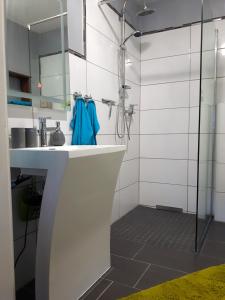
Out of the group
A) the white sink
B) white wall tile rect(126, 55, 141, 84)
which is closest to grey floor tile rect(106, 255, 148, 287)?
the white sink

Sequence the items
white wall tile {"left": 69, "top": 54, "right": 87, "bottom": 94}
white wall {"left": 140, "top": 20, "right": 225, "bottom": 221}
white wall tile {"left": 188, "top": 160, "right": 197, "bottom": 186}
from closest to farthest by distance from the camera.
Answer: white wall tile {"left": 69, "top": 54, "right": 87, "bottom": 94}
white wall {"left": 140, "top": 20, "right": 225, "bottom": 221}
white wall tile {"left": 188, "top": 160, "right": 197, "bottom": 186}

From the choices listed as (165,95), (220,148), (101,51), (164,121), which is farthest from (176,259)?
(101,51)

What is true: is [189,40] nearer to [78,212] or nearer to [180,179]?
[180,179]

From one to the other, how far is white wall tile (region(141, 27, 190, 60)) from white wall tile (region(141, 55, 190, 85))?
2.8 inches

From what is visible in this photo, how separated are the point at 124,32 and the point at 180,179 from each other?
1.89m

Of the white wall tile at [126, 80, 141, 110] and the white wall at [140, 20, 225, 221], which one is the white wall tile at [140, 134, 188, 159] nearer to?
the white wall at [140, 20, 225, 221]

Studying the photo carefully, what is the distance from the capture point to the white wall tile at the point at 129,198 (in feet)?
9.31

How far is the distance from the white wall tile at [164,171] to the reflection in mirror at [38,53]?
5.38 ft

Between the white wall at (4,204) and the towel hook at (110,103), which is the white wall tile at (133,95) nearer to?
the towel hook at (110,103)

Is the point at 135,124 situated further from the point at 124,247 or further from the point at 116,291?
the point at 116,291

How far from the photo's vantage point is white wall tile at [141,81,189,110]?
2.89m

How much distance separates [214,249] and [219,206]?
0.73m

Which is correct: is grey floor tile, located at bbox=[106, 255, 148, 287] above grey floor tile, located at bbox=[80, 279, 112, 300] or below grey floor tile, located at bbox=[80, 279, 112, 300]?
above

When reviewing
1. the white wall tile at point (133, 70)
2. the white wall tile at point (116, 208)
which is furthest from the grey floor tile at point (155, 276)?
the white wall tile at point (133, 70)
